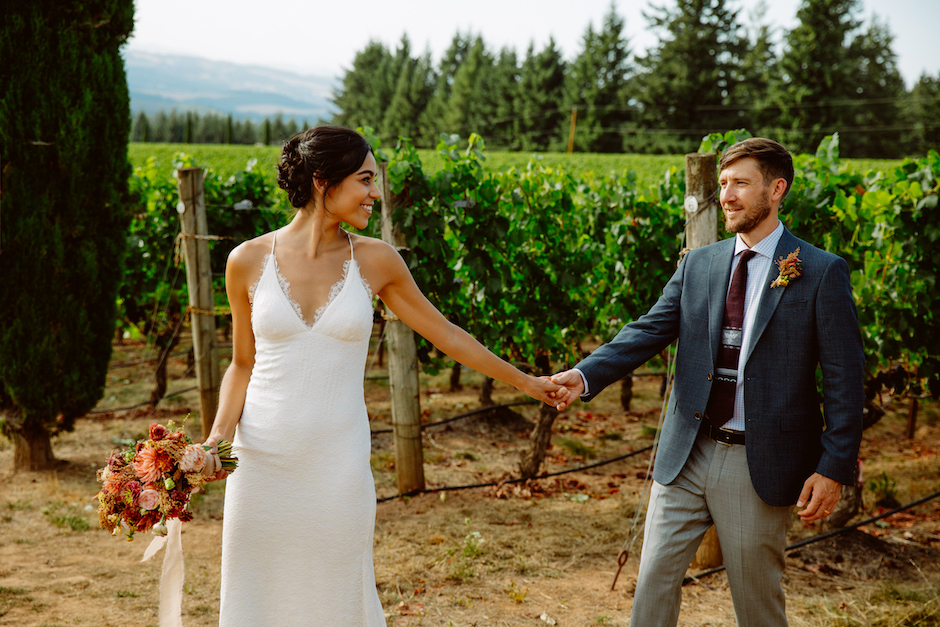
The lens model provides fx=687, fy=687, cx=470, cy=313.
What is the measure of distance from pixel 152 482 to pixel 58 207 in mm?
4410

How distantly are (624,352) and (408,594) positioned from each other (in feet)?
6.94

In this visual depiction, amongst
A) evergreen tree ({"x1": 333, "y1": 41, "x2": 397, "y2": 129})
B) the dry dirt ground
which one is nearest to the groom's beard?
the dry dirt ground

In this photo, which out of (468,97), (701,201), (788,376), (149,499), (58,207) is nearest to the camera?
(149,499)

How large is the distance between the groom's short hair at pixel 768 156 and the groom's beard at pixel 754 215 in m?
0.07

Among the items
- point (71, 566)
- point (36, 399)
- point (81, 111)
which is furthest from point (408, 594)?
point (81, 111)

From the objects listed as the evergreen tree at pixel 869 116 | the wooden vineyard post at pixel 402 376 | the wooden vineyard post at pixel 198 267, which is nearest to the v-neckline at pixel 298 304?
the wooden vineyard post at pixel 402 376

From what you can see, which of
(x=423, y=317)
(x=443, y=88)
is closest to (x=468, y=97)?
(x=443, y=88)

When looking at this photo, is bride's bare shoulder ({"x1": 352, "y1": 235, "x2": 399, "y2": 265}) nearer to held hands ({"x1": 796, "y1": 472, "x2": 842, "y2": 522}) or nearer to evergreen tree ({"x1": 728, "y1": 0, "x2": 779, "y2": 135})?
held hands ({"x1": 796, "y1": 472, "x2": 842, "y2": 522})

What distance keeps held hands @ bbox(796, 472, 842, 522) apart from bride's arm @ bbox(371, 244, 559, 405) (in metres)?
1.15

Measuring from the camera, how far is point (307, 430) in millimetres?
2453

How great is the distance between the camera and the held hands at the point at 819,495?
2369 millimetres

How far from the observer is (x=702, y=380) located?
264 centimetres

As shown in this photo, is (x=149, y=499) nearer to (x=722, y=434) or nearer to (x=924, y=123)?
(x=722, y=434)

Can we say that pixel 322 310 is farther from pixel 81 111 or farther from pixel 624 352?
pixel 81 111
